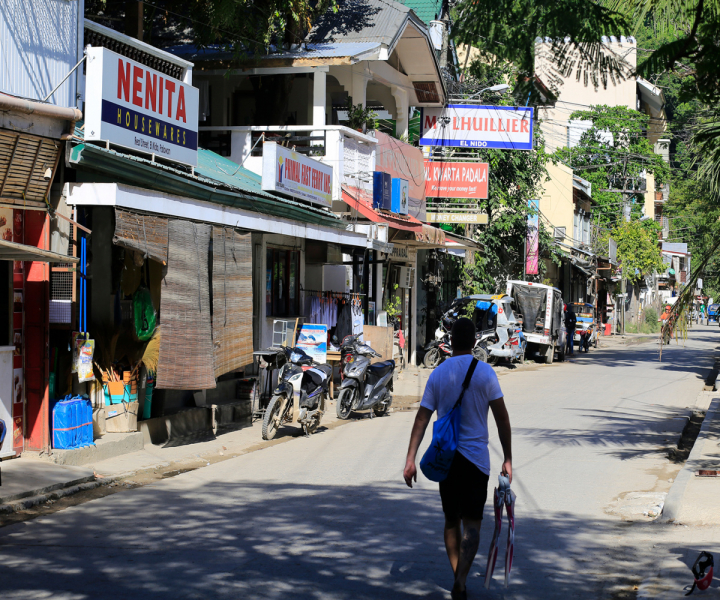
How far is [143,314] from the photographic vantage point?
10586 mm

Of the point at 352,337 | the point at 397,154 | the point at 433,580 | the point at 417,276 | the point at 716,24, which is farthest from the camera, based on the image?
the point at 417,276

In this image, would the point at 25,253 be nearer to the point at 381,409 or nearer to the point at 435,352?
the point at 381,409

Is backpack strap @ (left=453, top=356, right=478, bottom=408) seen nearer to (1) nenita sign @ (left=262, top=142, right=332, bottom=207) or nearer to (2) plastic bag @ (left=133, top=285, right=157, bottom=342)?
(2) plastic bag @ (left=133, top=285, right=157, bottom=342)

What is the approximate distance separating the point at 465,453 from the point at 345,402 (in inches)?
350

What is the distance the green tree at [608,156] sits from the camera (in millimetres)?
59625

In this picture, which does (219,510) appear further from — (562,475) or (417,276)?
(417,276)

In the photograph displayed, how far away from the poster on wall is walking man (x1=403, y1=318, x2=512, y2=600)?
1019 cm

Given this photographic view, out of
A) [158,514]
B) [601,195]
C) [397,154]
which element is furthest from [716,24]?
[601,195]

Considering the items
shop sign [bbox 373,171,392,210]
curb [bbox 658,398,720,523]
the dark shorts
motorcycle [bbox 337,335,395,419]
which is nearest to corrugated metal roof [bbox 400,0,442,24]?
shop sign [bbox 373,171,392,210]

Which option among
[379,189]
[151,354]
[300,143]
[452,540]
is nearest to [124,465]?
[151,354]

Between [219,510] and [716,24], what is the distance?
5.80 m

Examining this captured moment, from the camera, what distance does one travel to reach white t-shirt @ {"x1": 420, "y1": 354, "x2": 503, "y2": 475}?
205 inches

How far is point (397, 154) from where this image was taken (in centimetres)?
2208

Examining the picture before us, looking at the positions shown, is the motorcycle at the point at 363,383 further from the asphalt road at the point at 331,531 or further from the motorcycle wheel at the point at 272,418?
the motorcycle wheel at the point at 272,418
